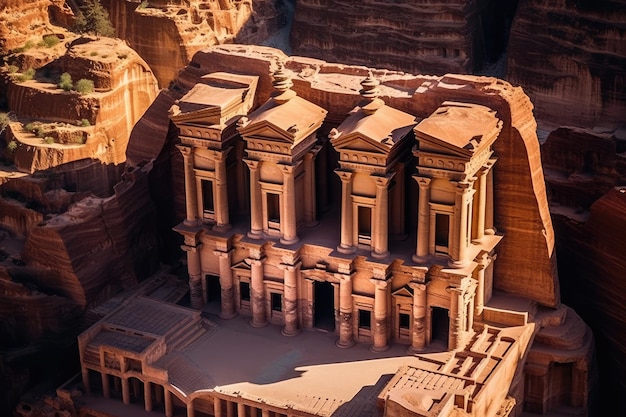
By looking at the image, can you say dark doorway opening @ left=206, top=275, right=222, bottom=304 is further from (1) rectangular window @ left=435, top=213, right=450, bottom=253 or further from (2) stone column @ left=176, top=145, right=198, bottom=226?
(1) rectangular window @ left=435, top=213, right=450, bottom=253

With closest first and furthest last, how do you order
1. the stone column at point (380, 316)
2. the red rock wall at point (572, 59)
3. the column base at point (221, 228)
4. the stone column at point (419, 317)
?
the stone column at point (419, 317)
the stone column at point (380, 316)
the column base at point (221, 228)
the red rock wall at point (572, 59)

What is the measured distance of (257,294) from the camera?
51.3 meters

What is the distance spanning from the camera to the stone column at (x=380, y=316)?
48469 millimetres

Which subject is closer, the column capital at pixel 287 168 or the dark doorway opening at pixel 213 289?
the column capital at pixel 287 168

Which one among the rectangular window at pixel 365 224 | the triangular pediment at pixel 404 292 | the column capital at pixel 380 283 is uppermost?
the rectangular window at pixel 365 224

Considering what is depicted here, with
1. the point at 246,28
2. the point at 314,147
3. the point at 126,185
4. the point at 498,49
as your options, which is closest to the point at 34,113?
the point at 126,185

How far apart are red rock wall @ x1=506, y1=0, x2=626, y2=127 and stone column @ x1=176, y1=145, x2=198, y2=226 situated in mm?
30686

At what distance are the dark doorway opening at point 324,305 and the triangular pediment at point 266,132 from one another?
7.08 metres

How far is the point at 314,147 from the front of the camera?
50.3m

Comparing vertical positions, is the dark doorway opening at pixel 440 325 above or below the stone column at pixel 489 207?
below

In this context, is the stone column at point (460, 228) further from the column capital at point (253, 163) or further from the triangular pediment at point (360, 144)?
the column capital at point (253, 163)

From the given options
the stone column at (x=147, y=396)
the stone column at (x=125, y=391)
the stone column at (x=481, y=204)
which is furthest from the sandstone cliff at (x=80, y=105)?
the stone column at (x=481, y=204)

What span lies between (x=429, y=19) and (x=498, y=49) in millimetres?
6752

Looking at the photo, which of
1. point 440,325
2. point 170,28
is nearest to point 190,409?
point 440,325
